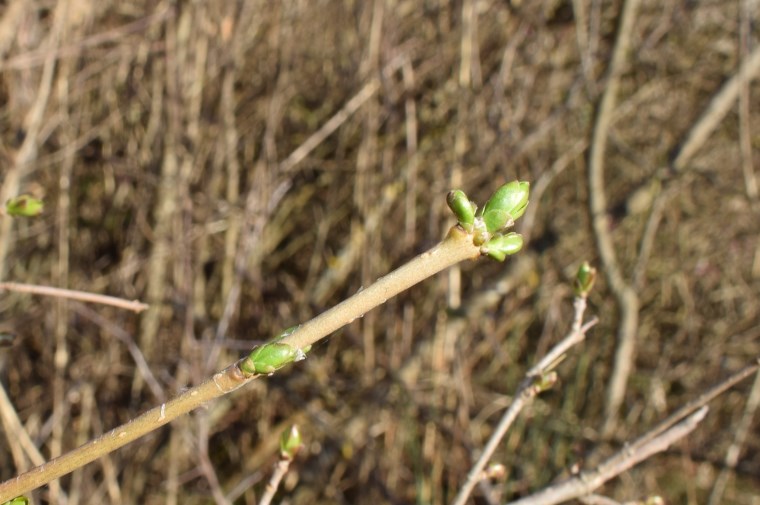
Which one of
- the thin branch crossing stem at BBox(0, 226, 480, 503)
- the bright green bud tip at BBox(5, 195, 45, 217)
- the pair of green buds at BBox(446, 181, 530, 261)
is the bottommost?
the thin branch crossing stem at BBox(0, 226, 480, 503)

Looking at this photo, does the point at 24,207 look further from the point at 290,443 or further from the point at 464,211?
the point at 464,211

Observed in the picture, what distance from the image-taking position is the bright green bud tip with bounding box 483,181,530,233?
583 mm

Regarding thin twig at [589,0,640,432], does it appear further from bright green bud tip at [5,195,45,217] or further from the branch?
bright green bud tip at [5,195,45,217]

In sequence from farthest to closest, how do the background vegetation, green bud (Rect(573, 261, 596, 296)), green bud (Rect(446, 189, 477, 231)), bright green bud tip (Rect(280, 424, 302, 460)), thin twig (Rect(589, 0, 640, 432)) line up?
the background vegetation < thin twig (Rect(589, 0, 640, 432)) < green bud (Rect(573, 261, 596, 296)) < bright green bud tip (Rect(280, 424, 302, 460)) < green bud (Rect(446, 189, 477, 231))

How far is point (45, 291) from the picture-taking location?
3.17 ft

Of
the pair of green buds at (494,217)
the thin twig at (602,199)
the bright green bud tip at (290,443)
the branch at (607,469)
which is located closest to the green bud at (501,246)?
the pair of green buds at (494,217)

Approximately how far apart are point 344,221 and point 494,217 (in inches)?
112

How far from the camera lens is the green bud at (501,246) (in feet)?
1.91

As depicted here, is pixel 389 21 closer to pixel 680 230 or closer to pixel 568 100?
pixel 568 100

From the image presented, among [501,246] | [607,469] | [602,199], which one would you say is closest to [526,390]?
[607,469]

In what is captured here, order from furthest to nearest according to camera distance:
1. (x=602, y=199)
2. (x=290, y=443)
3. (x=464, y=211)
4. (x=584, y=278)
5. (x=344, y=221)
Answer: (x=344, y=221) → (x=602, y=199) → (x=584, y=278) → (x=290, y=443) → (x=464, y=211)

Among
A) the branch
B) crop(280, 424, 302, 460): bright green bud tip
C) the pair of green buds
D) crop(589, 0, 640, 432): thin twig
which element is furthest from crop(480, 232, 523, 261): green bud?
crop(589, 0, 640, 432): thin twig

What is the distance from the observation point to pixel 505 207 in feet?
1.94

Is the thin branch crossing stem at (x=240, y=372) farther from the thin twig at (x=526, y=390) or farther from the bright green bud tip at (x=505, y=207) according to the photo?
the thin twig at (x=526, y=390)
